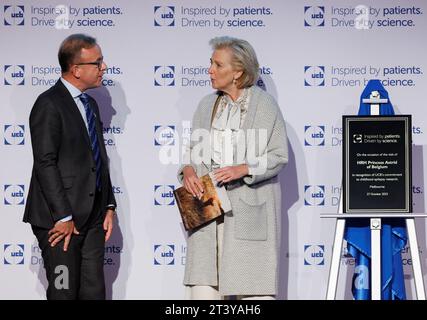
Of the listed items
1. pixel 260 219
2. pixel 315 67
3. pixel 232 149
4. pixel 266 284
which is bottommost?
pixel 266 284

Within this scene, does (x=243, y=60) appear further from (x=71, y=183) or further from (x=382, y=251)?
(x=382, y=251)

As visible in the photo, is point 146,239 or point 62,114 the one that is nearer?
point 62,114

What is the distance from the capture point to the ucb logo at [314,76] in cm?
714

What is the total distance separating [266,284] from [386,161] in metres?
1.06

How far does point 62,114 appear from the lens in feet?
20.1

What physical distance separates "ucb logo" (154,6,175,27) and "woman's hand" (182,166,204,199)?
4.30 ft

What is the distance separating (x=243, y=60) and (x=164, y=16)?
105cm

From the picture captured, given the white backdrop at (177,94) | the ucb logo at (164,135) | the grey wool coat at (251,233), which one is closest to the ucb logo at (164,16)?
the white backdrop at (177,94)

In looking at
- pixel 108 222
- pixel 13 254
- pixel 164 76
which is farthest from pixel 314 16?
pixel 13 254

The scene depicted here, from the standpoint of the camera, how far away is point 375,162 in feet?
20.7

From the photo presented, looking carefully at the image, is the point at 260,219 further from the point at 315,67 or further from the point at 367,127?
the point at 315,67

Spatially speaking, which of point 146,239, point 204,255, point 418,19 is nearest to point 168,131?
point 146,239

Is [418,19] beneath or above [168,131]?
above

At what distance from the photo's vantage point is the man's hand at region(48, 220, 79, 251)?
5992mm
